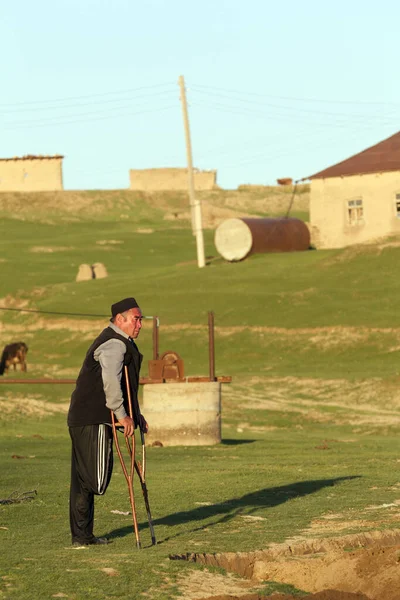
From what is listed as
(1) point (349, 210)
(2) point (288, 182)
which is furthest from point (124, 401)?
(2) point (288, 182)

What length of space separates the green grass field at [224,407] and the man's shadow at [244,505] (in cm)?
3

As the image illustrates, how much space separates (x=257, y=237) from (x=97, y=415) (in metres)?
51.2

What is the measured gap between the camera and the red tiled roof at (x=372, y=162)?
5950 centimetres

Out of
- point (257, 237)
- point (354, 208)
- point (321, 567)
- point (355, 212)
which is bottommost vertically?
point (321, 567)

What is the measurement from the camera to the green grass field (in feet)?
33.9

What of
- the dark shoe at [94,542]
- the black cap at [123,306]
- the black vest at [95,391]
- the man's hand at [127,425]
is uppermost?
the black cap at [123,306]

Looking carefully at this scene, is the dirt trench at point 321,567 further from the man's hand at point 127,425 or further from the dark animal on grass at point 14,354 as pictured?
the dark animal on grass at point 14,354

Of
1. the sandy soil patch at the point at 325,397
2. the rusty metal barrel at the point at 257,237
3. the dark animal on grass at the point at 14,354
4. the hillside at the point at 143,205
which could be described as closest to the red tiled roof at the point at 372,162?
the rusty metal barrel at the point at 257,237

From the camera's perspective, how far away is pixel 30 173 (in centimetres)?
11038

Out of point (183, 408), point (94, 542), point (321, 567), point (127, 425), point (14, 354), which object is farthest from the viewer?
point (14, 354)

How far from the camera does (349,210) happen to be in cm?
6078

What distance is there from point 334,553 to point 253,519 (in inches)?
87.5

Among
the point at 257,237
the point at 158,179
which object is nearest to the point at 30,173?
the point at 158,179

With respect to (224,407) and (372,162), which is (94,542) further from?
(372,162)
